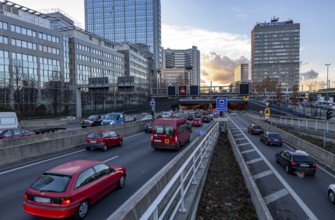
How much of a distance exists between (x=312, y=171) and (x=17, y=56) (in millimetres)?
60843

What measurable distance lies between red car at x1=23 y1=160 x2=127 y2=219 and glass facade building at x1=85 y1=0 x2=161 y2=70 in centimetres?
16547

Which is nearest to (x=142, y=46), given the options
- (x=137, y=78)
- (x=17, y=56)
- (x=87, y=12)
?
(x=137, y=78)

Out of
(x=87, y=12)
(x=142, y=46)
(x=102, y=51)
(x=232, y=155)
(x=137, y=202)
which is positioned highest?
(x=87, y=12)

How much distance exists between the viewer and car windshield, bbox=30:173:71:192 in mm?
7180

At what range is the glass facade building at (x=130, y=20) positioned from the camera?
165125 millimetres

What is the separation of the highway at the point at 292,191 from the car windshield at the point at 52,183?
7.20m

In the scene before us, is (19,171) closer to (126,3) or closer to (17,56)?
(17,56)

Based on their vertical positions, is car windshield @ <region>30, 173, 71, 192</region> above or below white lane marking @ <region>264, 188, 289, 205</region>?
above

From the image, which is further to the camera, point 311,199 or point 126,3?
point 126,3

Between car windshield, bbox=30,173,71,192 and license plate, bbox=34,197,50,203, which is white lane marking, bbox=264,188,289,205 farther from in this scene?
license plate, bbox=34,197,50,203

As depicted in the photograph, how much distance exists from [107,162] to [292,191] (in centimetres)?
992

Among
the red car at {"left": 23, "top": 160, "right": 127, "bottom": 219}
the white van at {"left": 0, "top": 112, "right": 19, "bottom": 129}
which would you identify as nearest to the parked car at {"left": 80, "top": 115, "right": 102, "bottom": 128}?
the white van at {"left": 0, "top": 112, "right": 19, "bottom": 129}

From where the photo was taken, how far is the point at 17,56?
55.9 meters

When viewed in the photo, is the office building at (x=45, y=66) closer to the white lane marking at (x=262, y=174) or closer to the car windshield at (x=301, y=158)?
the white lane marking at (x=262, y=174)
